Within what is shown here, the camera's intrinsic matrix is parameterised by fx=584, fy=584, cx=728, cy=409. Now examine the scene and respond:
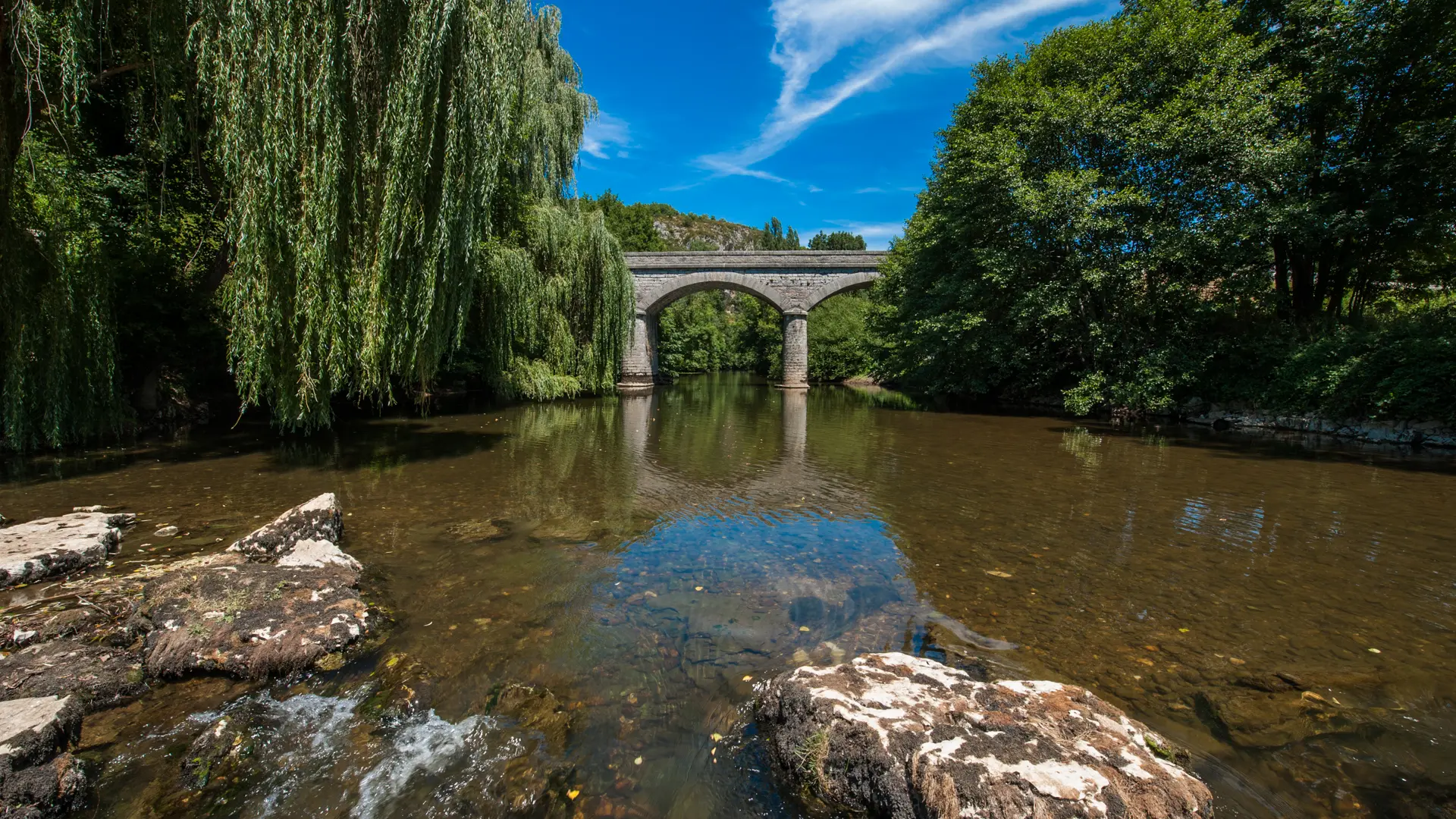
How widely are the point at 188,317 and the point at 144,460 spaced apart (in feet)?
8.97

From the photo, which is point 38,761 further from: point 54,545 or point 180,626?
point 54,545

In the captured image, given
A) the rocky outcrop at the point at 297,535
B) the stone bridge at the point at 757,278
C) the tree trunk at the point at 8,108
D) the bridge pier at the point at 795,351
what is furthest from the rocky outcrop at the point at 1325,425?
the tree trunk at the point at 8,108

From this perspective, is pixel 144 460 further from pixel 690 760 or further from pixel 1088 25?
pixel 1088 25

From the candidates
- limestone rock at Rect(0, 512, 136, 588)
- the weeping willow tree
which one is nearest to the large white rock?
limestone rock at Rect(0, 512, 136, 588)

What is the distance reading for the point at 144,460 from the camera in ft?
25.2

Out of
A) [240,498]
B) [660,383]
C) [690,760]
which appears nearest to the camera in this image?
[690,760]

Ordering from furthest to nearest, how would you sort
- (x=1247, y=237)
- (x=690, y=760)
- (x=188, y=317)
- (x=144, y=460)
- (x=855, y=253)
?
(x=855, y=253) < (x=1247, y=237) < (x=188, y=317) < (x=144, y=460) < (x=690, y=760)

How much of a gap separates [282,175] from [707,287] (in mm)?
23409

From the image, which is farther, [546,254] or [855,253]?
[855,253]

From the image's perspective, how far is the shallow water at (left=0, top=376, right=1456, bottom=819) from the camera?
228 cm

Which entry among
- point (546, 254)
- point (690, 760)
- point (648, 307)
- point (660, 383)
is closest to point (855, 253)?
point (648, 307)

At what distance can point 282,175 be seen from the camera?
6.25 metres

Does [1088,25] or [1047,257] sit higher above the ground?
[1088,25]

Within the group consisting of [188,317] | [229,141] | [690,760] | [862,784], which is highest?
[229,141]
